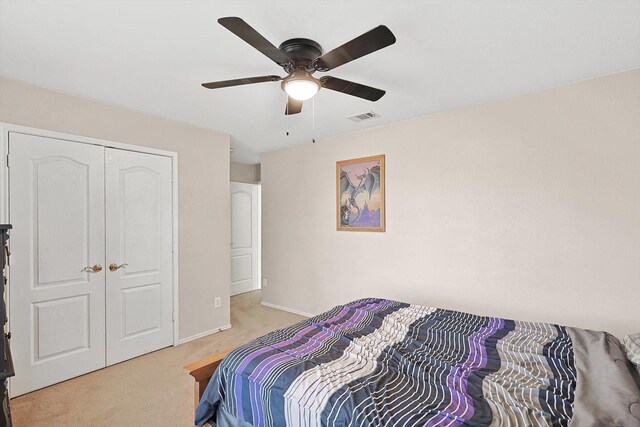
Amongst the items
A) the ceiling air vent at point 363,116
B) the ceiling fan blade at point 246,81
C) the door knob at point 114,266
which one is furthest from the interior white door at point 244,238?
the ceiling fan blade at point 246,81

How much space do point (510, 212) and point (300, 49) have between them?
2.25 meters

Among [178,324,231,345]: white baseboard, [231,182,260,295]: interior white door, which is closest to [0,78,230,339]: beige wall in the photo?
[178,324,231,345]: white baseboard

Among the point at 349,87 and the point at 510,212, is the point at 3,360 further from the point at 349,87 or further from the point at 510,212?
the point at 510,212

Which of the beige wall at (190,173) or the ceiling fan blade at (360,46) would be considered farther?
the beige wall at (190,173)

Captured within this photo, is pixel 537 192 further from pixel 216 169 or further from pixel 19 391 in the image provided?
pixel 19 391

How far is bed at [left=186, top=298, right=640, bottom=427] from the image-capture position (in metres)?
1.16

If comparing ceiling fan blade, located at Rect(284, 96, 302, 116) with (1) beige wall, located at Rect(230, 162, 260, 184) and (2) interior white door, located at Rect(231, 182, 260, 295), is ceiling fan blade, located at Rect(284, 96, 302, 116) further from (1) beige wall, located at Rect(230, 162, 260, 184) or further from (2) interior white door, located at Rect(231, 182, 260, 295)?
(1) beige wall, located at Rect(230, 162, 260, 184)

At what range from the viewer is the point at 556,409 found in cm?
119

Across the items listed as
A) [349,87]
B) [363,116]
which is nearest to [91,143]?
[349,87]

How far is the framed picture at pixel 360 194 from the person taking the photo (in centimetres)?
365

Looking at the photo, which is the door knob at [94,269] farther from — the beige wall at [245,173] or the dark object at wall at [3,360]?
the beige wall at [245,173]

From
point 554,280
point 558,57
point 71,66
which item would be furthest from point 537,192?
point 71,66

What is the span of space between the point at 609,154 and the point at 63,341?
4616 mm

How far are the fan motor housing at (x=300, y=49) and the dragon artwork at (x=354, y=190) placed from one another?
1972 millimetres
